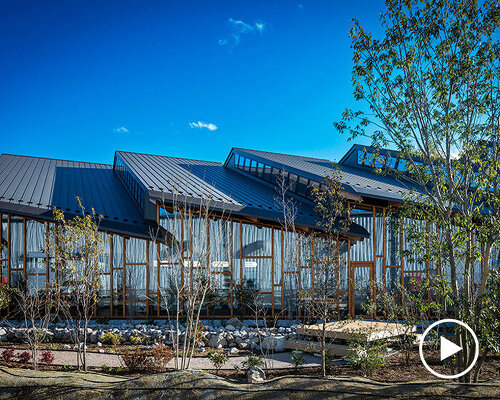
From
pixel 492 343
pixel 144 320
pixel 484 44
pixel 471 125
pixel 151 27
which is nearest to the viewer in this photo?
pixel 492 343

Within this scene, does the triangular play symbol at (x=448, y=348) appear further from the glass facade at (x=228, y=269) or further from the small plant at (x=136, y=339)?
the glass facade at (x=228, y=269)

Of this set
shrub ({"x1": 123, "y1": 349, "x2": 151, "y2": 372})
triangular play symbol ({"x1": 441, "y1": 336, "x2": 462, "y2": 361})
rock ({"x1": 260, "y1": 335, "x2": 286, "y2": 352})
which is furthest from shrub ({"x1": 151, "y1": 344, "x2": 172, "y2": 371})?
triangular play symbol ({"x1": 441, "y1": 336, "x2": 462, "y2": 361})

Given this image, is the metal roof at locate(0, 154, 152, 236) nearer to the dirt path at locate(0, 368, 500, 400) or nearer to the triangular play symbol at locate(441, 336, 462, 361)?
the triangular play symbol at locate(441, 336, 462, 361)

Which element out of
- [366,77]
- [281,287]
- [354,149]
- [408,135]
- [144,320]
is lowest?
[144,320]

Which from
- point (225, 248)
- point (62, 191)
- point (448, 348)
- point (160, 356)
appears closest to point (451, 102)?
point (448, 348)

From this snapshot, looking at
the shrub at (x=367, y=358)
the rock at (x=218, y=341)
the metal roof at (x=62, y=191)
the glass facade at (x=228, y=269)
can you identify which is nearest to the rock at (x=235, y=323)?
the glass facade at (x=228, y=269)

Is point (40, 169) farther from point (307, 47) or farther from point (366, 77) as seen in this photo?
point (366, 77)

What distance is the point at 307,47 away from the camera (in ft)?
37.5

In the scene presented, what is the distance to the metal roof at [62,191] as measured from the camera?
51.1 ft

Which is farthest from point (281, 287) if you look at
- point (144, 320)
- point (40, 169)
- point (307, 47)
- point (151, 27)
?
point (40, 169)

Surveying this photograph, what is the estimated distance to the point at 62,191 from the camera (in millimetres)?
18203

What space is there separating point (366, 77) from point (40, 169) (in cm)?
1934

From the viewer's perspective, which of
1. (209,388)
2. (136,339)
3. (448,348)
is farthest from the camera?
(136,339)

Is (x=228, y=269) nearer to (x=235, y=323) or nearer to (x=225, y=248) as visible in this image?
(x=225, y=248)
